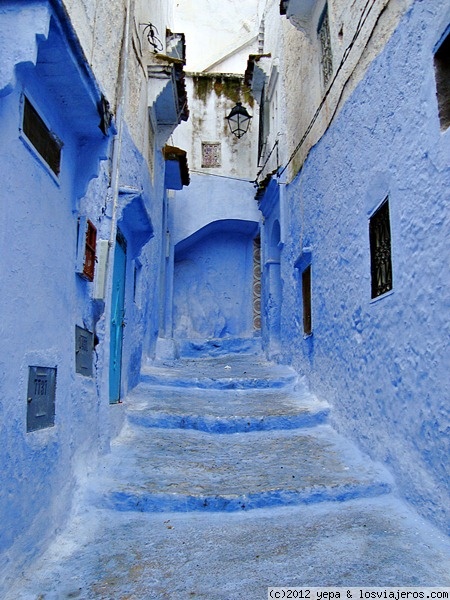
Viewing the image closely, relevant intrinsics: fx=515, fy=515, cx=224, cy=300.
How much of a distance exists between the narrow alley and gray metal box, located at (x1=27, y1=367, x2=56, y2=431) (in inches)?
28.1

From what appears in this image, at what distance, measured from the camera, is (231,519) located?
11.3ft

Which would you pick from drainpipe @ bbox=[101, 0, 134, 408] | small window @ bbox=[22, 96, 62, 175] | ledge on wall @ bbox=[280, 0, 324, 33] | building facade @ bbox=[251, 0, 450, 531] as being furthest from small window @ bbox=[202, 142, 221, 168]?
small window @ bbox=[22, 96, 62, 175]

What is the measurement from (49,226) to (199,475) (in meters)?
2.21

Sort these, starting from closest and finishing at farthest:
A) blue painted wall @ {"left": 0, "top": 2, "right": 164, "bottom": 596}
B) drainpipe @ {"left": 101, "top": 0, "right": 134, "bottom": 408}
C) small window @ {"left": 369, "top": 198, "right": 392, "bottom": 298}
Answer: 1. blue painted wall @ {"left": 0, "top": 2, "right": 164, "bottom": 596}
2. small window @ {"left": 369, "top": 198, "right": 392, "bottom": 298}
3. drainpipe @ {"left": 101, "top": 0, "right": 134, "bottom": 408}

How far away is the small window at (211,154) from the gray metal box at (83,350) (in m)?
10.1

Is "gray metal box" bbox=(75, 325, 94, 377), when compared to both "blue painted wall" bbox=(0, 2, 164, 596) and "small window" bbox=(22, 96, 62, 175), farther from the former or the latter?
"small window" bbox=(22, 96, 62, 175)

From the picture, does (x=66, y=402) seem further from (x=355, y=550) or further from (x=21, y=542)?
(x=355, y=550)

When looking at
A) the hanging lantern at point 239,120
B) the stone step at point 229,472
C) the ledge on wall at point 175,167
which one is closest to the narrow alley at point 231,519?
the stone step at point 229,472

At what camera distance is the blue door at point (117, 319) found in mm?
5047

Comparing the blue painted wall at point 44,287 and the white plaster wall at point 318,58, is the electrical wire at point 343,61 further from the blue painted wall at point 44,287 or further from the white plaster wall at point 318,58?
the blue painted wall at point 44,287

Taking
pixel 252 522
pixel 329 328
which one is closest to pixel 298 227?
pixel 329 328

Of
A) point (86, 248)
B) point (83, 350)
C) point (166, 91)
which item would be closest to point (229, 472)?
point (83, 350)

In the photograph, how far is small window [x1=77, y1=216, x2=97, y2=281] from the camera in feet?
12.0

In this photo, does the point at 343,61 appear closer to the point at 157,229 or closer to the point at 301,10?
the point at 301,10
